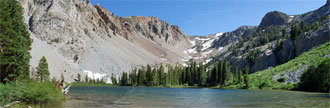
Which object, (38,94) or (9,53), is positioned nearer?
(38,94)

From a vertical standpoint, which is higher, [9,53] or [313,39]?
[313,39]

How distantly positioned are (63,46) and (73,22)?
33509 millimetres

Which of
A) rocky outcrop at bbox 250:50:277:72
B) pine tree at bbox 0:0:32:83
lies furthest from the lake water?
rocky outcrop at bbox 250:50:277:72

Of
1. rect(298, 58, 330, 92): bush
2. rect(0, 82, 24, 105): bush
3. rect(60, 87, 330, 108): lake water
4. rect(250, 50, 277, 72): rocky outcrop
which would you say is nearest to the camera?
rect(0, 82, 24, 105): bush

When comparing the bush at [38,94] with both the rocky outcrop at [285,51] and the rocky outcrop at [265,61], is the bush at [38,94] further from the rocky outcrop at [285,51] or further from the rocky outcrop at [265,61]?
the rocky outcrop at [265,61]

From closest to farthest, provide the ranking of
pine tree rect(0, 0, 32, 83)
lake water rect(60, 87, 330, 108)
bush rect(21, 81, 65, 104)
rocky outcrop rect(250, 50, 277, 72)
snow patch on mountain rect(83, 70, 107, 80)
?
1. bush rect(21, 81, 65, 104)
2. lake water rect(60, 87, 330, 108)
3. pine tree rect(0, 0, 32, 83)
4. rocky outcrop rect(250, 50, 277, 72)
5. snow patch on mountain rect(83, 70, 107, 80)

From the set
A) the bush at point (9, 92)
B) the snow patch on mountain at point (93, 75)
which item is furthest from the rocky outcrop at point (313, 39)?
the snow patch on mountain at point (93, 75)

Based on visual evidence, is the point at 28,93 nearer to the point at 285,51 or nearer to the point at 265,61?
the point at 285,51

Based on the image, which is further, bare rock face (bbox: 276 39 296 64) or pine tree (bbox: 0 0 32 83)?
bare rock face (bbox: 276 39 296 64)

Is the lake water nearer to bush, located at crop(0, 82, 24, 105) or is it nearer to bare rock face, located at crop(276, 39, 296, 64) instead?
bush, located at crop(0, 82, 24, 105)

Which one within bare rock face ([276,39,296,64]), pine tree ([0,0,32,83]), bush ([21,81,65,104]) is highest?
bare rock face ([276,39,296,64])

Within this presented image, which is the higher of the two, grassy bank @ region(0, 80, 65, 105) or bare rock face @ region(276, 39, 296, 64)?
bare rock face @ region(276, 39, 296, 64)

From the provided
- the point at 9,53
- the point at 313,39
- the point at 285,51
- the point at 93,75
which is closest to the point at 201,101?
the point at 9,53

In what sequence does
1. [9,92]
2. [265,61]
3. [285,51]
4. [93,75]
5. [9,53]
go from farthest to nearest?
[93,75]
[265,61]
[285,51]
[9,53]
[9,92]
